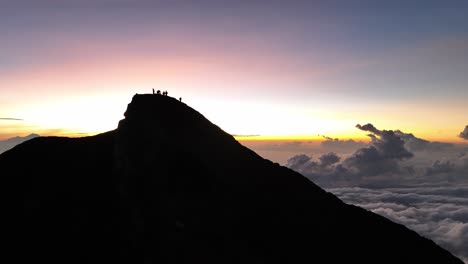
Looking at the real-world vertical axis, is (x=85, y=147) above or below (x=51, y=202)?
above

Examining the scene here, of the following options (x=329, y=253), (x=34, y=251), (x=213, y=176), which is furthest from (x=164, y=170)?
(x=329, y=253)

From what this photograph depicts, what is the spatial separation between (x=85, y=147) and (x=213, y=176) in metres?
24.5

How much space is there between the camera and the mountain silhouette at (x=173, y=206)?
48.7 meters

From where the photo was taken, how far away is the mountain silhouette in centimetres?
4872

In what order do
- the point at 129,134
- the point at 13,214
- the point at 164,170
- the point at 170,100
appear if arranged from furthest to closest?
the point at 170,100
the point at 129,134
the point at 164,170
the point at 13,214

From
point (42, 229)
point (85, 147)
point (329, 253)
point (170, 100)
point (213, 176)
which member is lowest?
point (329, 253)

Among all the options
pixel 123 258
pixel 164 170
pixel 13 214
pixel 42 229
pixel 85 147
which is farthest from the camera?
pixel 85 147

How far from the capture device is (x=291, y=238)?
2318 inches

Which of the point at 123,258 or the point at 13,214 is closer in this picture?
the point at 123,258

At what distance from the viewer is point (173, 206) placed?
53.1 meters

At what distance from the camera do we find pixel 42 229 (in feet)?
168

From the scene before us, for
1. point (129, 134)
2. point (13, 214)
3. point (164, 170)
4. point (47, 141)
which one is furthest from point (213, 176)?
point (47, 141)

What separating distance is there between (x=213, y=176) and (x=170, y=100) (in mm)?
19693

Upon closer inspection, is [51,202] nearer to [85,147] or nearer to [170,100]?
[85,147]
